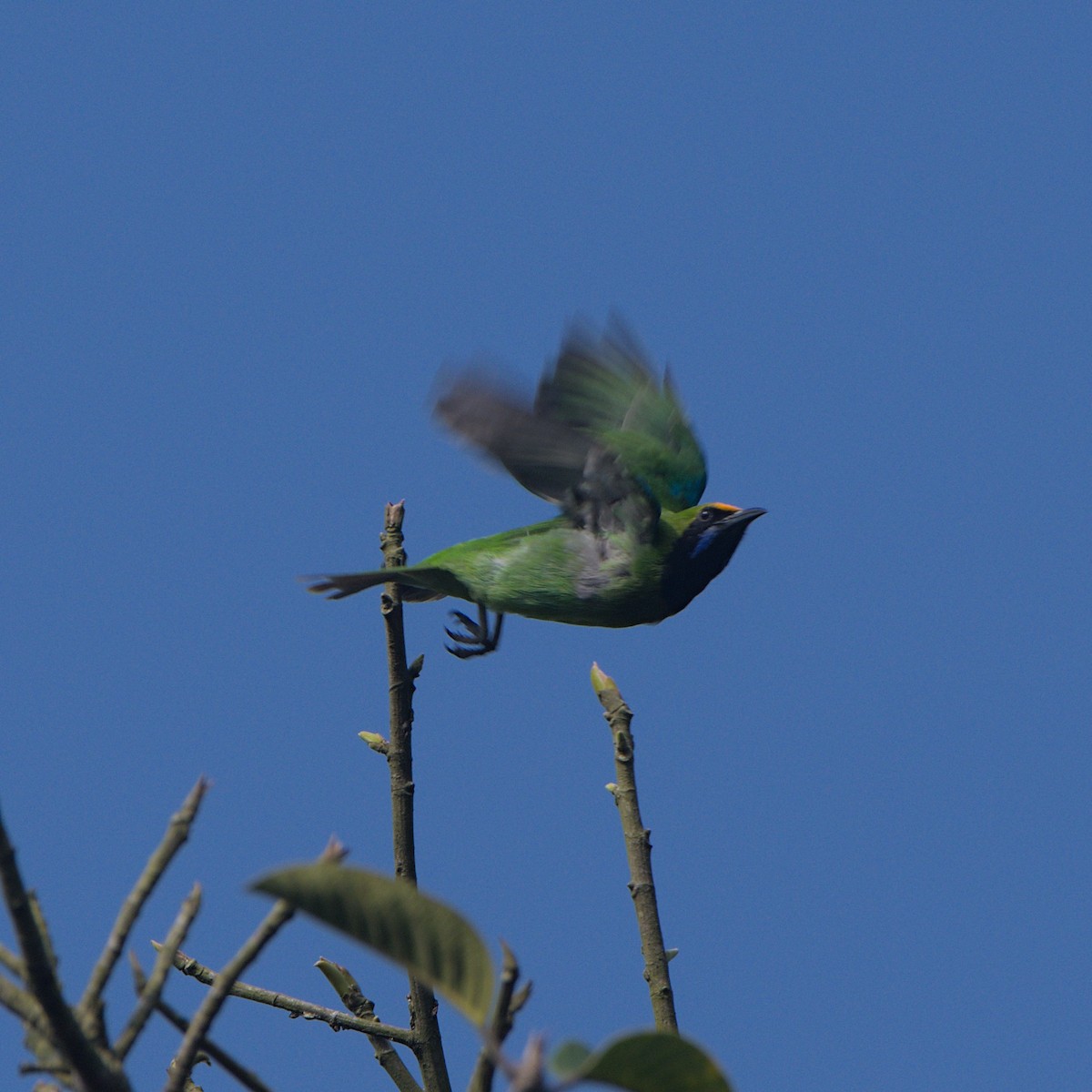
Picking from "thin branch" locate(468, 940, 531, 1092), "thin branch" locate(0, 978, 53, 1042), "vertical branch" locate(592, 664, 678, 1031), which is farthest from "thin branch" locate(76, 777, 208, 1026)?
"vertical branch" locate(592, 664, 678, 1031)

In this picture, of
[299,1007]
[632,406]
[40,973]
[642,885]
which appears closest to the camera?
[40,973]

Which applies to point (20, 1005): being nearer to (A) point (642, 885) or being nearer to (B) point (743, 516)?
(A) point (642, 885)

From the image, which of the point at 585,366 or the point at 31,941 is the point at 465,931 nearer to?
the point at 31,941

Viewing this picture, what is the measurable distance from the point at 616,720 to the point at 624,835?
0.34 metres

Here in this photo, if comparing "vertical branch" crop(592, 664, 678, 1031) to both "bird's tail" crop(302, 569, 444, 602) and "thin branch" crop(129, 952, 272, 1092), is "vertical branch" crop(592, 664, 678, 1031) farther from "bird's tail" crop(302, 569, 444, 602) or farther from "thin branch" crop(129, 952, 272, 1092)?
"bird's tail" crop(302, 569, 444, 602)

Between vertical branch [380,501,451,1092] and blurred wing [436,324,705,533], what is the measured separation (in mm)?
1735

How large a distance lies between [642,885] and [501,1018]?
131cm

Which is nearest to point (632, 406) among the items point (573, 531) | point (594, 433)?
point (594, 433)

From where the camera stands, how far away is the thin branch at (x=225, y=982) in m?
1.67

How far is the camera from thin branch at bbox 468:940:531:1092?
5.30ft

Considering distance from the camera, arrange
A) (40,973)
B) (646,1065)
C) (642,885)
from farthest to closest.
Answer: (642,885) < (646,1065) < (40,973)

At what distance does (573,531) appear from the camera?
6484mm

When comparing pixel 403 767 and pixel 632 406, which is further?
pixel 632 406

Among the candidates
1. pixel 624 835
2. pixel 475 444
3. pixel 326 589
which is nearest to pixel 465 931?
pixel 624 835
